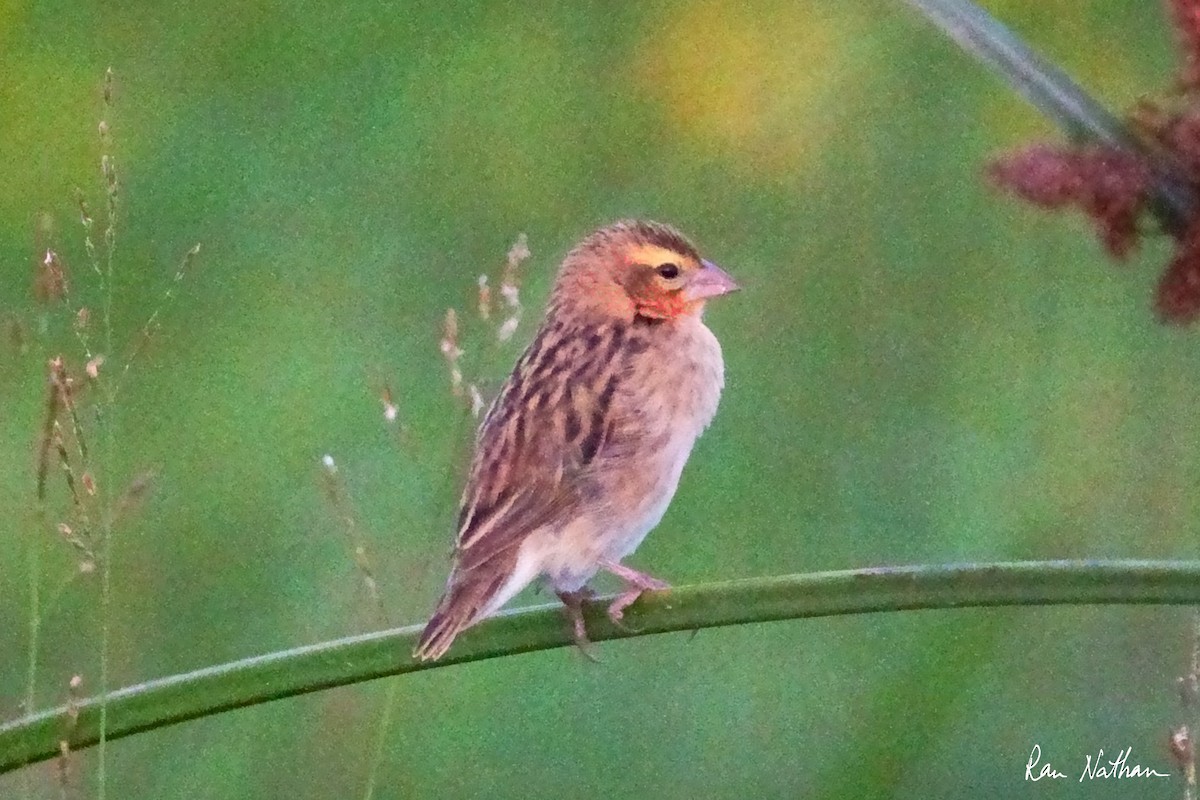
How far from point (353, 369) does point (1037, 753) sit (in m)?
0.99

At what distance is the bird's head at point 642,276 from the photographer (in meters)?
1.68

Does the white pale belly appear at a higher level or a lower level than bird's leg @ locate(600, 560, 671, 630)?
higher

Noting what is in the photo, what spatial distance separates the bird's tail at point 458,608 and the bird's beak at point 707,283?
379 mm

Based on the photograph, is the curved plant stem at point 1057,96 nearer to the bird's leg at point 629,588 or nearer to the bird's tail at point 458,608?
the bird's leg at point 629,588

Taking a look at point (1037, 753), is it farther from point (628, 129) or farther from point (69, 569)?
point (69, 569)

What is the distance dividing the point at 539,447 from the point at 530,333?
0.34 meters

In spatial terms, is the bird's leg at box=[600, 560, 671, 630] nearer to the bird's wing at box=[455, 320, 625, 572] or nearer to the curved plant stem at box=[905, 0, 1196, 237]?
the bird's wing at box=[455, 320, 625, 572]

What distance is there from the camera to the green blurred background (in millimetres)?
1837

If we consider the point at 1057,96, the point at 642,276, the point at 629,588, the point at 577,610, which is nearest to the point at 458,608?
the point at 577,610

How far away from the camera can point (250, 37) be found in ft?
6.72

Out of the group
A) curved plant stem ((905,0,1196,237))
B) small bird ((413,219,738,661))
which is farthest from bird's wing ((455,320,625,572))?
curved plant stem ((905,0,1196,237))

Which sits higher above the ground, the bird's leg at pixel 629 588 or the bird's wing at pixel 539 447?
the bird's wing at pixel 539 447

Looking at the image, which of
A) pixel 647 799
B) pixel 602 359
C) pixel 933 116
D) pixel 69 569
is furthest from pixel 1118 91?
pixel 69 569

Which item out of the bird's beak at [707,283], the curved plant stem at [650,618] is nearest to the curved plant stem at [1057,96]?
the curved plant stem at [650,618]
